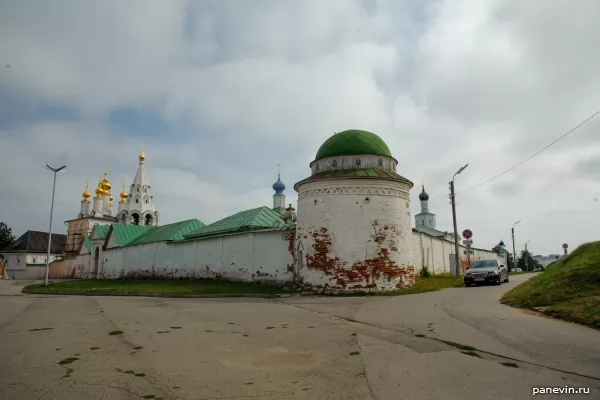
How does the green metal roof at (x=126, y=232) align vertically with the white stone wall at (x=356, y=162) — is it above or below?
below

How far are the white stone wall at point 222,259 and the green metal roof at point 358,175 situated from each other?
3.60 metres

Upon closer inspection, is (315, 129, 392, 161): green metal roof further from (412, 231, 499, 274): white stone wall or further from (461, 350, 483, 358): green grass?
(461, 350, 483, 358): green grass

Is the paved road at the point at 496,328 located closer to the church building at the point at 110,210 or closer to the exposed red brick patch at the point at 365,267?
the exposed red brick patch at the point at 365,267

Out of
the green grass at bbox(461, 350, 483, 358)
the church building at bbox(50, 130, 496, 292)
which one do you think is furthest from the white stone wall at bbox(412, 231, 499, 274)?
the green grass at bbox(461, 350, 483, 358)

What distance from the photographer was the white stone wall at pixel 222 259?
2042cm

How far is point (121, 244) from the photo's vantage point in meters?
37.1

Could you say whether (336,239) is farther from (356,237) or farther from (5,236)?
(5,236)

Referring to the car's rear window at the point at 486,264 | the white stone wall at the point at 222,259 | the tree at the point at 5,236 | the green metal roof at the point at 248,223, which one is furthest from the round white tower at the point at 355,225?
the tree at the point at 5,236

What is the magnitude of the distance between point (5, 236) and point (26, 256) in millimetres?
8556

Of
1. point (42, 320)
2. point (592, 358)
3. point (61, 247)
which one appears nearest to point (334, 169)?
point (42, 320)

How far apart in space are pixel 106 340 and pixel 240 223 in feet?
66.7

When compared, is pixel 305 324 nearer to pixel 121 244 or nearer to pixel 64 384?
pixel 64 384

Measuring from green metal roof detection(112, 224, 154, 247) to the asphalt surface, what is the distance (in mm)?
29091

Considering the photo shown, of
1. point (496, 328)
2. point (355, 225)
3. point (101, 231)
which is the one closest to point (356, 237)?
point (355, 225)
